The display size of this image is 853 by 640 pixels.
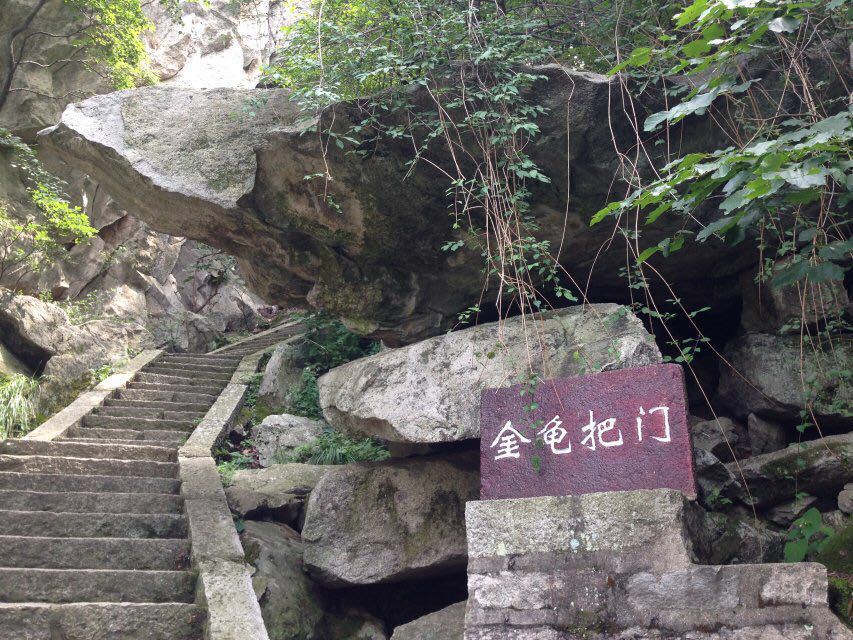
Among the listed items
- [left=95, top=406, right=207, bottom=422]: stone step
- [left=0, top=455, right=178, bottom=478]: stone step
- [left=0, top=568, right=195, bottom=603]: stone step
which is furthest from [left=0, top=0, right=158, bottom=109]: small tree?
[left=0, top=568, right=195, bottom=603]: stone step

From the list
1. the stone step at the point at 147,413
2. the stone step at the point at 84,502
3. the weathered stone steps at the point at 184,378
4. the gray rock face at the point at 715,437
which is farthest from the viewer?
the weathered stone steps at the point at 184,378

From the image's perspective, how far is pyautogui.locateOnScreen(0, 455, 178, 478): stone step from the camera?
19.7ft

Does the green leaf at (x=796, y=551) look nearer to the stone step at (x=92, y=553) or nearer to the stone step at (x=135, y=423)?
the stone step at (x=92, y=553)

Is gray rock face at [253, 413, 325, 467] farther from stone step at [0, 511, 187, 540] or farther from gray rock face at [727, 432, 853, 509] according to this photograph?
gray rock face at [727, 432, 853, 509]

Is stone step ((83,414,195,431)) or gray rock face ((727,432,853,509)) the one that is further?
stone step ((83,414,195,431))

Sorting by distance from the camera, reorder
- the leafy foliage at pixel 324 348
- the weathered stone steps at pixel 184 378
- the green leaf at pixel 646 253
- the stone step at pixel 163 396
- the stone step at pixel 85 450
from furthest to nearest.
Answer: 1. the weathered stone steps at pixel 184 378
2. the leafy foliage at pixel 324 348
3. the stone step at pixel 163 396
4. the stone step at pixel 85 450
5. the green leaf at pixel 646 253

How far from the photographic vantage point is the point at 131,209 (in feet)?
20.7

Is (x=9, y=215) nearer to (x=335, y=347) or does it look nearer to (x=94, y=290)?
(x=94, y=290)

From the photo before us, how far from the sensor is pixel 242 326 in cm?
1920

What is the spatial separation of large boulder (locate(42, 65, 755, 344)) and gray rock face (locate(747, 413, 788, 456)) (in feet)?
4.45

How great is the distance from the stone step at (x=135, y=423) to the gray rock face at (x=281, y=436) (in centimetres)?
94

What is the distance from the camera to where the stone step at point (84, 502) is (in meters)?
5.43

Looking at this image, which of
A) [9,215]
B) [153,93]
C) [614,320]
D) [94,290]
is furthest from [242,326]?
[614,320]

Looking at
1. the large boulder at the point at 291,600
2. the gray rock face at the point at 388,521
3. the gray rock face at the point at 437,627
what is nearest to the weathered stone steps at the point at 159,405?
the large boulder at the point at 291,600
